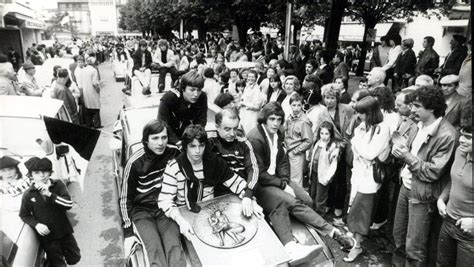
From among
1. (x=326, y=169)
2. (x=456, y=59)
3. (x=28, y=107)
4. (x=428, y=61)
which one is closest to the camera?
(x=326, y=169)

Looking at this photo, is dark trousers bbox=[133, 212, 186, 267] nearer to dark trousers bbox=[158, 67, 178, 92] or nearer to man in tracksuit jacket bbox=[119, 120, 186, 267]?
man in tracksuit jacket bbox=[119, 120, 186, 267]

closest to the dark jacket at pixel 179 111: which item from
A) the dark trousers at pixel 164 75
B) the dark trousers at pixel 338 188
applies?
the dark trousers at pixel 338 188

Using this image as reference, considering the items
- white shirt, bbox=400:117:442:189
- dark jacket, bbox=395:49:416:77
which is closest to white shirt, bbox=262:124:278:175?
white shirt, bbox=400:117:442:189

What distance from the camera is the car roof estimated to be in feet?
17.8

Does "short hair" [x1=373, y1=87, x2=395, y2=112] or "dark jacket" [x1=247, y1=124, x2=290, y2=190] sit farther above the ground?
"short hair" [x1=373, y1=87, x2=395, y2=112]

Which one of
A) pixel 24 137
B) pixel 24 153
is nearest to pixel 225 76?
pixel 24 137

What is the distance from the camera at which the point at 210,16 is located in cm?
2078

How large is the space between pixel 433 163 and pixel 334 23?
32.4 feet

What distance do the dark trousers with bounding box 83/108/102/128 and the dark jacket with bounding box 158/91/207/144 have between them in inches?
271

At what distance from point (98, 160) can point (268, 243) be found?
627 cm

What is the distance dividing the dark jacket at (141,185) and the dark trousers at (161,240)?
0.36 ft

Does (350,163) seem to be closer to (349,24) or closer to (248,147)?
→ (248,147)

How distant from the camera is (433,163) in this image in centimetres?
368

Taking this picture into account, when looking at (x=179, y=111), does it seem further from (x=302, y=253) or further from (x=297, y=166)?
(x=302, y=253)
